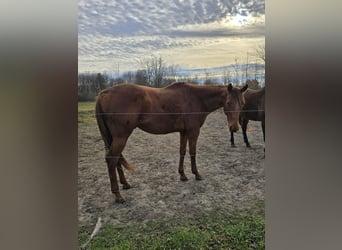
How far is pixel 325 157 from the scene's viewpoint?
6.47ft

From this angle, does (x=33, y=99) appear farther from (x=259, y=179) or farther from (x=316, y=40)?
(x=316, y=40)

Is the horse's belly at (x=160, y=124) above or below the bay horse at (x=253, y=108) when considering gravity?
below

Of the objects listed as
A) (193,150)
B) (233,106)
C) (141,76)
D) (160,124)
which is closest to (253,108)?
(233,106)

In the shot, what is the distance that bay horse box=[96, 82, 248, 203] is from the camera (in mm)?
2041

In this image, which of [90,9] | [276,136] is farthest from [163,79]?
[276,136]

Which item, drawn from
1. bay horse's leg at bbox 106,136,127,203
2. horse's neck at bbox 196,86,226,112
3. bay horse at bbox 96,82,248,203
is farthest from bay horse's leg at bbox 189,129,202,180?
bay horse's leg at bbox 106,136,127,203

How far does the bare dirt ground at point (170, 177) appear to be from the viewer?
204cm

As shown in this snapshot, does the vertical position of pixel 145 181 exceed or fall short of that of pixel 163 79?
it falls short

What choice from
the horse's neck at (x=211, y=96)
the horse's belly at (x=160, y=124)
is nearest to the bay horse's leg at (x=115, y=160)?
the horse's belly at (x=160, y=124)

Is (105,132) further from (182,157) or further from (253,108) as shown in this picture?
(253,108)

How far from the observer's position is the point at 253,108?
205cm

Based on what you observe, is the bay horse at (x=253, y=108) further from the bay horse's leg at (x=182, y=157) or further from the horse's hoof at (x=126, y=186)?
the horse's hoof at (x=126, y=186)

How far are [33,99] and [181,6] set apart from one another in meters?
0.95

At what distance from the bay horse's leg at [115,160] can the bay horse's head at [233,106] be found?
0.60 meters
